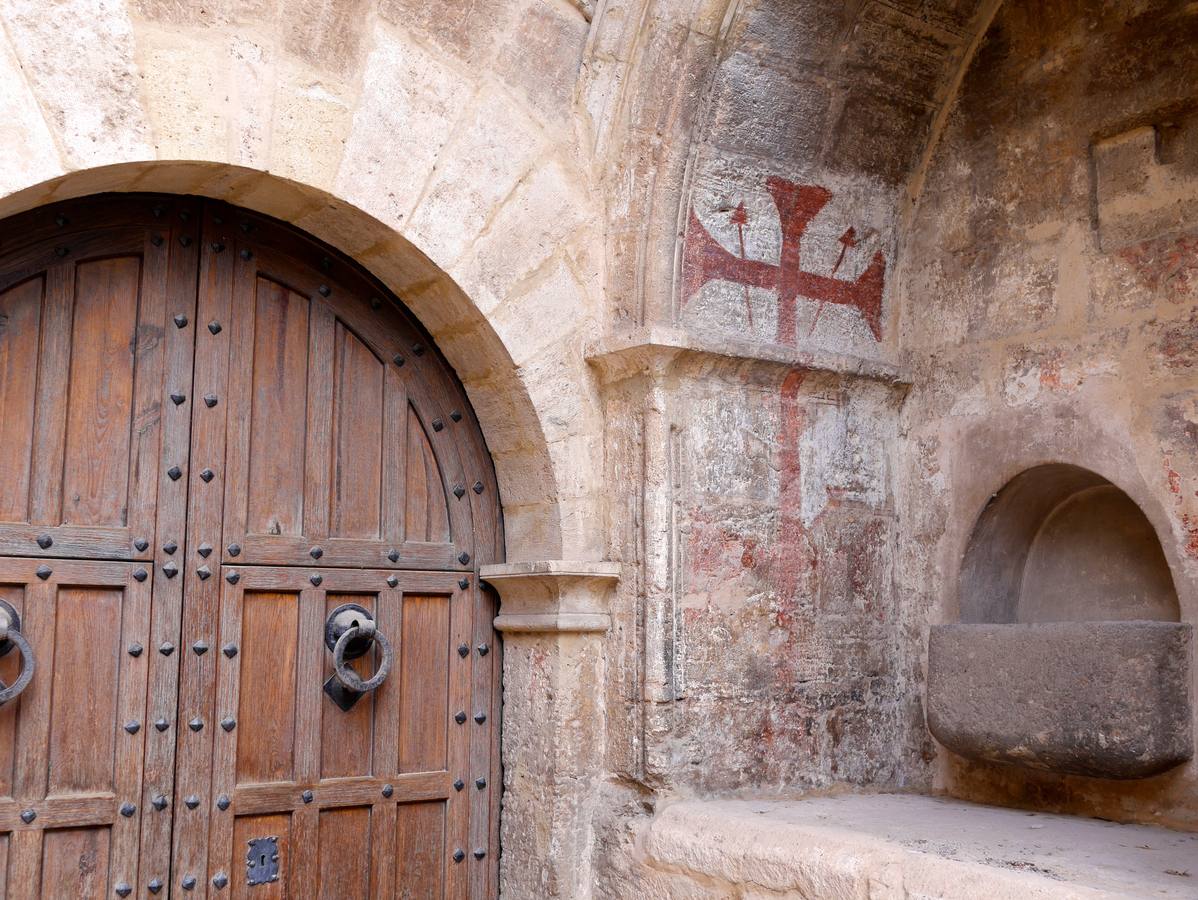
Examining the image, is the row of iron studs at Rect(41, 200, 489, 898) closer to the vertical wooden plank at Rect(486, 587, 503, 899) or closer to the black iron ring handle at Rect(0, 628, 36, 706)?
the vertical wooden plank at Rect(486, 587, 503, 899)

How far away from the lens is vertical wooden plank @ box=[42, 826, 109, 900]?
2.48 metres

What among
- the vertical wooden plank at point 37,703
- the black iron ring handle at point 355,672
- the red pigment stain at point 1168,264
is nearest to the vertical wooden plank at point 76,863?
the vertical wooden plank at point 37,703

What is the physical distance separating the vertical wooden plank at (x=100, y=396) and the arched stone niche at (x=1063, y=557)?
207 cm

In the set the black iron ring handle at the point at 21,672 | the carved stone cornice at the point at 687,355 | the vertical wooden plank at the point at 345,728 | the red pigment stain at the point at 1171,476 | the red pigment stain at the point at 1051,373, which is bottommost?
the vertical wooden plank at the point at 345,728

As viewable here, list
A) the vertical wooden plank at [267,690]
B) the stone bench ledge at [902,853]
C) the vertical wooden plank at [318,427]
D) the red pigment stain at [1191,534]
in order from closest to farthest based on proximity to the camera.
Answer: the stone bench ledge at [902,853] < the red pigment stain at [1191,534] < the vertical wooden plank at [267,690] < the vertical wooden plank at [318,427]


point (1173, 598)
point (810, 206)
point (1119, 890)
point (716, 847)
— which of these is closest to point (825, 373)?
point (810, 206)

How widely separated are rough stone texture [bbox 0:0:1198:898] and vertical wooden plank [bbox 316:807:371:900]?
1.23 ft

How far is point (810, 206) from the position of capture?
3225 millimetres

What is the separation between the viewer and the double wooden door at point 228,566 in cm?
254

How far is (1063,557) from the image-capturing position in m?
3.09

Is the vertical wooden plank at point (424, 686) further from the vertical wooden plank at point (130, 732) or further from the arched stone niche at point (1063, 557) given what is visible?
the arched stone niche at point (1063, 557)

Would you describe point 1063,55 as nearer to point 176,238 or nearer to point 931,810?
point 931,810

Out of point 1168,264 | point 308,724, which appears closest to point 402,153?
point 308,724

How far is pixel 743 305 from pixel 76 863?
6.46ft
